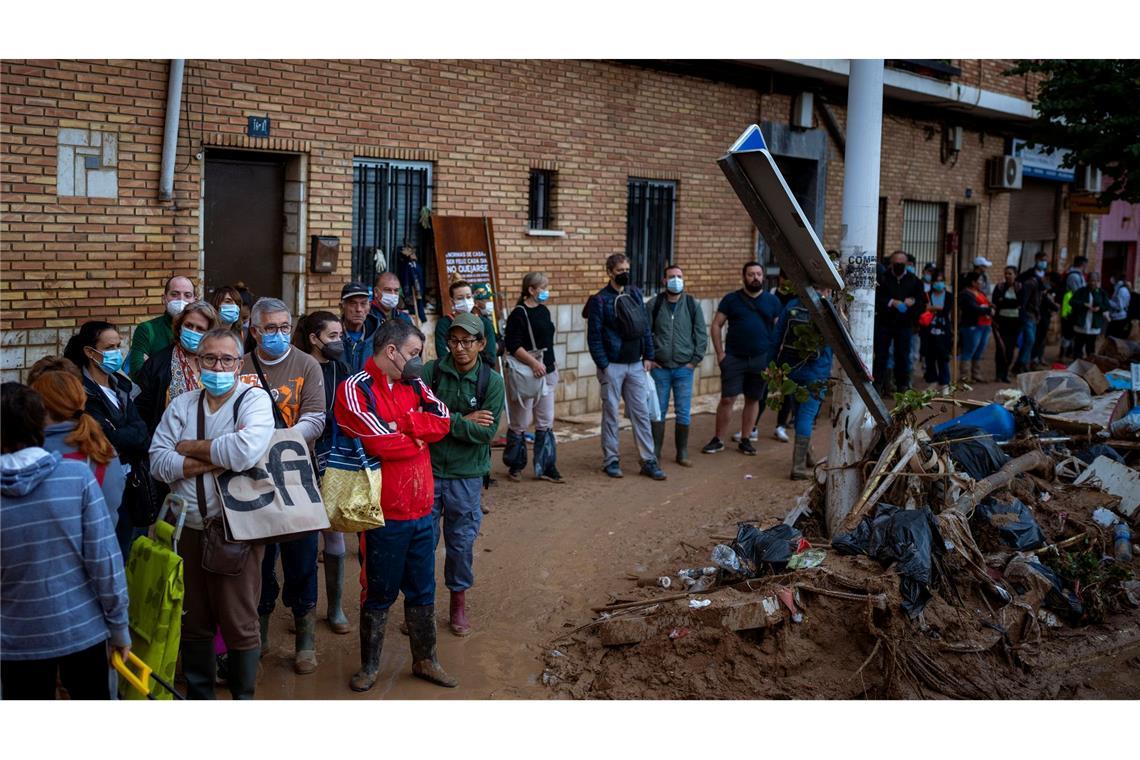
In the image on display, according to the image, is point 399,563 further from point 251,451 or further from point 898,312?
point 898,312

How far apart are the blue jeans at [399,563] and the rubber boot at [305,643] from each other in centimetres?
50

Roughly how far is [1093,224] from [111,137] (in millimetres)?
22572

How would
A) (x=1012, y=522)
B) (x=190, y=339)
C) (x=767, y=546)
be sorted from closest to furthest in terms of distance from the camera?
(x=190, y=339)
(x=767, y=546)
(x=1012, y=522)

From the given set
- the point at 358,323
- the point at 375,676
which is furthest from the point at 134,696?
the point at 358,323

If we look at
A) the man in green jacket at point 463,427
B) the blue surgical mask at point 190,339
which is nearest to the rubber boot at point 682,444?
the man in green jacket at point 463,427

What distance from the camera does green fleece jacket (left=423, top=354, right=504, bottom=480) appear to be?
5.93 meters

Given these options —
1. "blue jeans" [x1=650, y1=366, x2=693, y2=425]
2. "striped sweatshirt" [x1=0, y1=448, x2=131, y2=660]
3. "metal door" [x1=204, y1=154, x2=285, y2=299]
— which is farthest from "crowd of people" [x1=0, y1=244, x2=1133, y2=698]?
"metal door" [x1=204, y1=154, x2=285, y2=299]

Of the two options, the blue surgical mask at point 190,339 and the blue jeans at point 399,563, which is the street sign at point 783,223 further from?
the blue surgical mask at point 190,339

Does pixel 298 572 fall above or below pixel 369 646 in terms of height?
above

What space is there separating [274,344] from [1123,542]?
5.47 meters

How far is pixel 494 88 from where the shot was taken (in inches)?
469

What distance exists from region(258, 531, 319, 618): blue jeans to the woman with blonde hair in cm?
91

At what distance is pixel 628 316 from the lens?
9586mm

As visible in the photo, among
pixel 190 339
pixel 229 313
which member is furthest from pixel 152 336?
pixel 190 339
